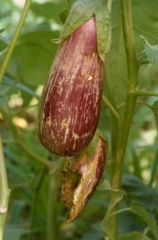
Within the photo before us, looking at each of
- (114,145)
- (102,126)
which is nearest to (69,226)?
(102,126)

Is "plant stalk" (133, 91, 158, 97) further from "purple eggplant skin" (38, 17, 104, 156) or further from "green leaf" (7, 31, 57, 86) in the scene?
"green leaf" (7, 31, 57, 86)

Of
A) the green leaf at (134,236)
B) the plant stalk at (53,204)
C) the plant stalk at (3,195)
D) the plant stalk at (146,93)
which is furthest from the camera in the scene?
the plant stalk at (53,204)

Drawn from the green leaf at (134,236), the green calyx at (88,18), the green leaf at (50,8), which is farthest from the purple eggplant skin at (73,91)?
the green leaf at (50,8)

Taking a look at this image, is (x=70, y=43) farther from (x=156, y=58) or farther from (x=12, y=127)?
(x=12, y=127)

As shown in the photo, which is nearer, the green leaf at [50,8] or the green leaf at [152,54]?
the green leaf at [152,54]

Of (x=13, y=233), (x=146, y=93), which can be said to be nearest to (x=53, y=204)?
(x=13, y=233)

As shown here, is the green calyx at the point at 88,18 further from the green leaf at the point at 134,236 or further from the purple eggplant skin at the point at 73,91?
the green leaf at the point at 134,236

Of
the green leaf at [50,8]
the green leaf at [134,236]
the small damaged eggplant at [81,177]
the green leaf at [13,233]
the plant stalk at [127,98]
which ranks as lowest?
the green leaf at [13,233]
